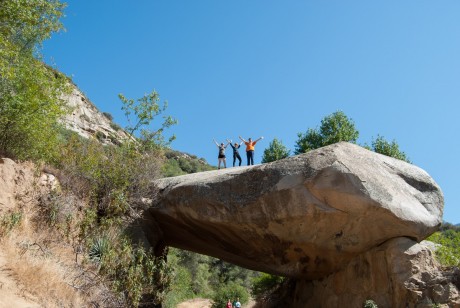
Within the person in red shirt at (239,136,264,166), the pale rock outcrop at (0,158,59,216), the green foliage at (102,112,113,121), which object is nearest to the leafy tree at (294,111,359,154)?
the person in red shirt at (239,136,264,166)

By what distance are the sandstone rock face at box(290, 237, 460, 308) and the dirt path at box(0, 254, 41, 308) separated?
855 cm

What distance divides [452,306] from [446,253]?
7.05ft

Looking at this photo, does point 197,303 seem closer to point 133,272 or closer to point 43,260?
point 133,272

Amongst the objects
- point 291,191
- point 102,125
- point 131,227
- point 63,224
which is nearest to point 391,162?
point 291,191

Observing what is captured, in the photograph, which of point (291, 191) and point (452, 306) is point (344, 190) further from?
point (452, 306)

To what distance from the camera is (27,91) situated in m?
12.0

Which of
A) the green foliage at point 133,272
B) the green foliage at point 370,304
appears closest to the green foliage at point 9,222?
the green foliage at point 133,272

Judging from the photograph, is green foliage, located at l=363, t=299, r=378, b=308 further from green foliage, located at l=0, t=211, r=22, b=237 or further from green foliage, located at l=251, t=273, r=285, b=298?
green foliage, located at l=251, t=273, r=285, b=298

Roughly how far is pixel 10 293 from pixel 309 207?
24.6 ft

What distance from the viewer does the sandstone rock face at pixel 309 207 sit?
11.6 m

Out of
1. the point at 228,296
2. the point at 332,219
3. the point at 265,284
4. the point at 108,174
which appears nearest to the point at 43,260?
the point at 108,174

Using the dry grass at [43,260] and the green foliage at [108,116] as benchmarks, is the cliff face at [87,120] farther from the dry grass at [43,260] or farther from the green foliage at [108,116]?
the dry grass at [43,260]

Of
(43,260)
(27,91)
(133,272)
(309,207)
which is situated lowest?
(133,272)

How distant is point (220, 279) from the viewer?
1655 inches
